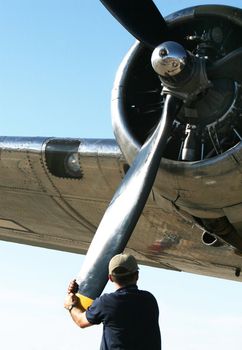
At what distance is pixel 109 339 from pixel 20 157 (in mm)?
6725

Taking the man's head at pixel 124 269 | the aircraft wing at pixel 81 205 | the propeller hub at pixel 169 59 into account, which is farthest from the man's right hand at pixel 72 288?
the aircraft wing at pixel 81 205

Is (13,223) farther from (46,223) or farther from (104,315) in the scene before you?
(104,315)

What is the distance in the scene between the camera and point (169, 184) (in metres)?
7.95

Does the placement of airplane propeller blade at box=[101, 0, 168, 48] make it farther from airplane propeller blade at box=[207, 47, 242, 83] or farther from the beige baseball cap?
the beige baseball cap

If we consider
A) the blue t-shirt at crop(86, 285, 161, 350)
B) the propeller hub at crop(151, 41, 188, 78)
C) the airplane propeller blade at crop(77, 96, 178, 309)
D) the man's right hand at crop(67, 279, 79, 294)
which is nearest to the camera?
the blue t-shirt at crop(86, 285, 161, 350)

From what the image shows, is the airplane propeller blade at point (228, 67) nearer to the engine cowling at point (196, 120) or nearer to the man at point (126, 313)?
the engine cowling at point (196, 120)

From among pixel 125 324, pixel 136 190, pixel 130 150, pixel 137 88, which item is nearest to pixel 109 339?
pixel 125 324

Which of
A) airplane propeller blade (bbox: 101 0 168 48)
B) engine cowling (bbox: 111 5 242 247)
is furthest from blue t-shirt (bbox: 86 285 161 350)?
airplane propeller blade (bbox: 101 0 168 48)

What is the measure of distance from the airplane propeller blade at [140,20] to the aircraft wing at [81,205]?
175 cm

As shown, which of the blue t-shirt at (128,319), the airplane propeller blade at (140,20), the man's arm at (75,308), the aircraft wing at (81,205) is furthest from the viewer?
the aircraft wing at (81,205)

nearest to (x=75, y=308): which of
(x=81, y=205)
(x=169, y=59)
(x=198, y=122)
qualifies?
(x=169, y=59)

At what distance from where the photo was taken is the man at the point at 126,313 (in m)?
4.23

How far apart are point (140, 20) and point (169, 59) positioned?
1263 mm

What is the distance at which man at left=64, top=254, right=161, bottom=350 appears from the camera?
4.23 m
